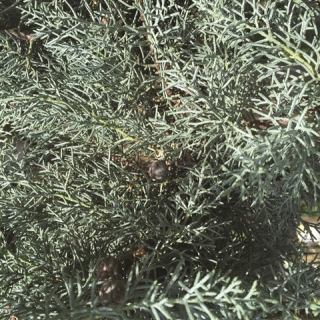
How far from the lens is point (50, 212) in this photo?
2.47 ft

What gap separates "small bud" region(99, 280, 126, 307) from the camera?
541 millimetres

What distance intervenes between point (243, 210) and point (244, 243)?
0.07m

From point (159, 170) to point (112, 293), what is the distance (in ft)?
0.72

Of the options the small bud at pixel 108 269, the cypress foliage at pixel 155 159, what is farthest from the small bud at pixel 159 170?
the small bud at pixel 108 269

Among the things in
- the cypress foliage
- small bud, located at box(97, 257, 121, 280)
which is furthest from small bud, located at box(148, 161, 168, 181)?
small bud, located at box(97, 257, 121, 280)

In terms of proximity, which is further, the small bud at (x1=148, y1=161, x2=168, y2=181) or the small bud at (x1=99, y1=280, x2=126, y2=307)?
the small bud at (x1=148, y1=161, x2=168, y2=181)

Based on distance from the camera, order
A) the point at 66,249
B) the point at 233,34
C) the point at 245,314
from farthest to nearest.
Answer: the point at 66,249 → the point at 233,34 → the point at 245,314

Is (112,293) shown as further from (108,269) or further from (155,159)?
(155,159)

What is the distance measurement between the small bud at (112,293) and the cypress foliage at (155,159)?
3 centimetres

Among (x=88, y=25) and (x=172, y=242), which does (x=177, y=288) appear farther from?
(x=88, y=25)

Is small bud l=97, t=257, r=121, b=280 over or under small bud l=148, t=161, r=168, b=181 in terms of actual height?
under

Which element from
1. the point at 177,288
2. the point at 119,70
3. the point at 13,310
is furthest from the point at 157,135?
the point at 13,310

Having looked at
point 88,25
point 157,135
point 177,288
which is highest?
point 88,25

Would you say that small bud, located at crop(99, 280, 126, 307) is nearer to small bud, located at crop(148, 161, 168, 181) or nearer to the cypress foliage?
the cypress foliage
